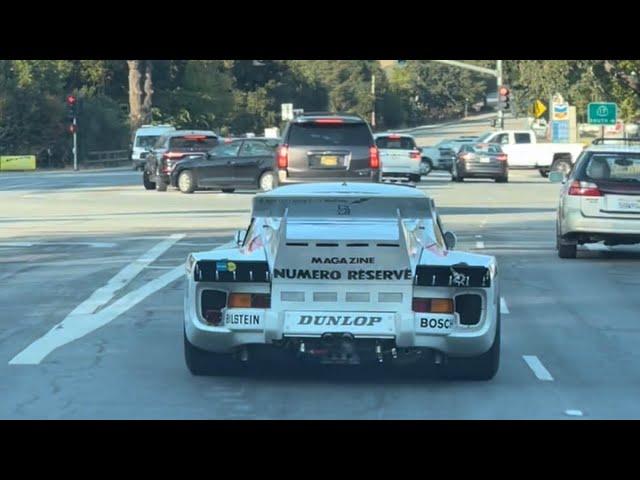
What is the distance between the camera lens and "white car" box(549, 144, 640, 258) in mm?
20906

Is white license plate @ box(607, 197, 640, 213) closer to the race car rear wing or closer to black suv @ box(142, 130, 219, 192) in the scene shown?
the race car rear wing

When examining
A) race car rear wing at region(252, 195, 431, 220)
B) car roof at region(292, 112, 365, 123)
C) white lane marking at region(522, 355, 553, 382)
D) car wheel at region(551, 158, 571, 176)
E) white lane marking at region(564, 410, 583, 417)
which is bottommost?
car wheel at region(551, 158, 571, 176)

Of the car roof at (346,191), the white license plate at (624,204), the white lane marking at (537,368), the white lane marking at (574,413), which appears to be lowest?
the white lane marking at (537,368)

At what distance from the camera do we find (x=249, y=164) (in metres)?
38.3

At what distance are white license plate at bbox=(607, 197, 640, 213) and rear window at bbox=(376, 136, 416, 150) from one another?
2496 cm

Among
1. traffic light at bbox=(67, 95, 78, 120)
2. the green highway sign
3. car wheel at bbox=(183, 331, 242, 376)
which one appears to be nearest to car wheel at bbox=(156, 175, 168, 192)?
the green highway sign

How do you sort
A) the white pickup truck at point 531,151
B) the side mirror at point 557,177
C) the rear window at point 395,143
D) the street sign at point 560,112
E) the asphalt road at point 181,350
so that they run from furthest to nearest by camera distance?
the street sign at point 560,112 < the white pickup truck at point 531,151 < the rear window at point 395,143 < the side mirror at point 557,177 < the asphalt road at point 181,350

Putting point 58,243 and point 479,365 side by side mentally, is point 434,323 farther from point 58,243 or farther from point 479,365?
→ point 58,243

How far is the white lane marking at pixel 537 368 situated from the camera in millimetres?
11284

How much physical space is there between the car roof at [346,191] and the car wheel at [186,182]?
26629 millimetres

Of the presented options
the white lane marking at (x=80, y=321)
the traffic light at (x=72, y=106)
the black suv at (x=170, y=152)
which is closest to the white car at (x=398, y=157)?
the black suv at (x=170, y=152)

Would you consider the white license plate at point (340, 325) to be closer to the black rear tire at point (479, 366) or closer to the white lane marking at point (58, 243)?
the black rear tire at point (479, 366)

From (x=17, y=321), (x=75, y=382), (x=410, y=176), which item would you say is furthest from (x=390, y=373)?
(x=410, y=176)
